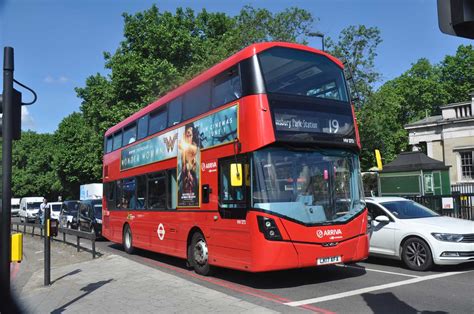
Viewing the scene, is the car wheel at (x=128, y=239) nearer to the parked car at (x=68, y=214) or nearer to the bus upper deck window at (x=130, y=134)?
the bus upper deck window at (x=130, y=134)

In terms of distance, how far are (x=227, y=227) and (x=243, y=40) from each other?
17651 mm

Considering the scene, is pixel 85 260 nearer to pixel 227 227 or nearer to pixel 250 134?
pixel 227 227

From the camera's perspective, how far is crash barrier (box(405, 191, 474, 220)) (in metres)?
15.7

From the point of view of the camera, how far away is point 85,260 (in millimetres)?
13375

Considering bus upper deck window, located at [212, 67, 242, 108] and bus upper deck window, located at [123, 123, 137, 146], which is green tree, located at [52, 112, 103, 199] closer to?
bus upper deck window, located at [123, 123, 137, 146]

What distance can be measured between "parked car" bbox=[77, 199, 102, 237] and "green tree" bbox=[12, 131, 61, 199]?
4454 cm

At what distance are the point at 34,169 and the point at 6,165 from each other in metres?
68.1

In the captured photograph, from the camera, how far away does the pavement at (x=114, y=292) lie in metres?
7.08

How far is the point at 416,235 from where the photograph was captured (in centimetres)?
963

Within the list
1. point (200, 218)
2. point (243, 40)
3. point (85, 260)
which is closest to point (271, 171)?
point (200, 218)

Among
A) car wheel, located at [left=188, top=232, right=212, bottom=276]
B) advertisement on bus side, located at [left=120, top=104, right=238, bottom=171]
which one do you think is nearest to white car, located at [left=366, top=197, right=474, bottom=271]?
car wheel, located at [left=188, top=232, right=212, bottom=276]

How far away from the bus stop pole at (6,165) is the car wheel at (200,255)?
470cm

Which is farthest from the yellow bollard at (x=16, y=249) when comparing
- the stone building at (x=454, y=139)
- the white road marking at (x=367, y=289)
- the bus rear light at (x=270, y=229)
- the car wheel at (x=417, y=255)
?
the stone building at (x=454, y=139)

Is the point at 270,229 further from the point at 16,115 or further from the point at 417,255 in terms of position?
the point at 16,115
